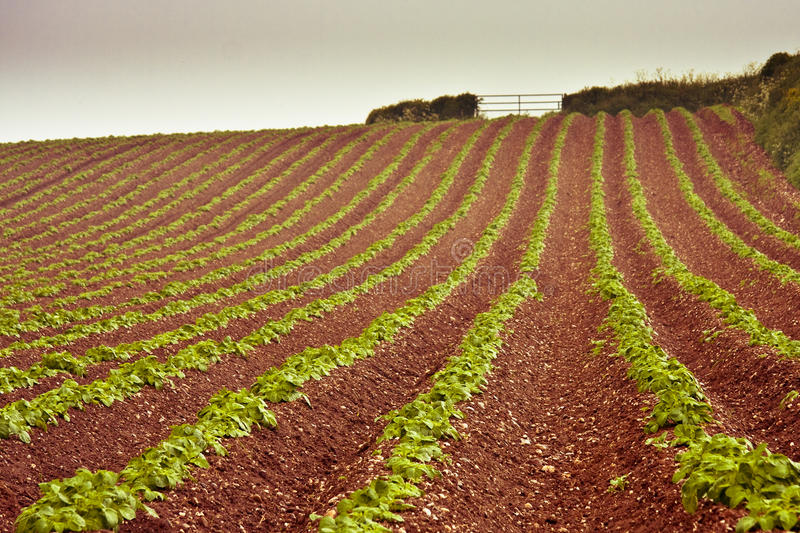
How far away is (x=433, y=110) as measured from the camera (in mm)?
60031

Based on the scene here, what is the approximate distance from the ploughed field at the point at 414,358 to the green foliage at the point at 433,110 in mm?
25450

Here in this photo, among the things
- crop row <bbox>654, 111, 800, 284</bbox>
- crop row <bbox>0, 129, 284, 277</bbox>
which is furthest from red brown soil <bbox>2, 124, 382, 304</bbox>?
crop row <bbox>654, 111, 800, 284</bbox>

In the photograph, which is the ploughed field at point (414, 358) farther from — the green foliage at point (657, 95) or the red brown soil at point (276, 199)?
the green foliage at point (657, 95)

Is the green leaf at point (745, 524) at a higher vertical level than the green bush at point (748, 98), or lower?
lower

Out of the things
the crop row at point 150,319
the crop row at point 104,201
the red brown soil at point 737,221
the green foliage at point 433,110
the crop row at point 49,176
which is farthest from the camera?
the green foliage at point 433,110

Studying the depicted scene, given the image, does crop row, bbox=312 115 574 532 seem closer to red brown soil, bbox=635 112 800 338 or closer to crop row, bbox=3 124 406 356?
red brown soil, bbox=635 112 800 338

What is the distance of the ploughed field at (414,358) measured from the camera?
717 centimetres

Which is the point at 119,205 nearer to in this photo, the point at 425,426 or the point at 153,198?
the point at 153,198

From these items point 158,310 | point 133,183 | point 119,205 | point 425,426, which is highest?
point 133,183

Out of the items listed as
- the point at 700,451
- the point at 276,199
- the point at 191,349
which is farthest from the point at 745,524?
the point at 276,199

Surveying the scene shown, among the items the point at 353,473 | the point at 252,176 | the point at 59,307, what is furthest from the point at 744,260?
the point at 252,176

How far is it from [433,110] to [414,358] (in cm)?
4941

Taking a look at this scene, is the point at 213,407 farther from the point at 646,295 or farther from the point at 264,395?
the point at 646,295

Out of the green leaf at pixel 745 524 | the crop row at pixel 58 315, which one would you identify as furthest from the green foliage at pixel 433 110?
the green leaf at pixel 745 524
